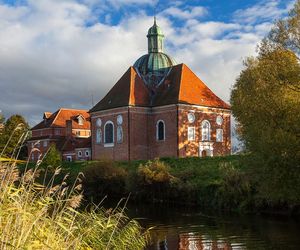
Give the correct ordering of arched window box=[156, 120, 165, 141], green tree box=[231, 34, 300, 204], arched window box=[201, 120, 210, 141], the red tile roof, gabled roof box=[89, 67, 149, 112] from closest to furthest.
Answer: green tree box=[231, 34, 300, 204], arched window box=[156, 120, 165, 141], gabled roof box=[89, 67, 149, 112], arched window box=[201, 120, 210, 141], the red tile roof

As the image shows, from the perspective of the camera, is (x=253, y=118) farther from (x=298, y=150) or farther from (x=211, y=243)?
(x=211, y=243)

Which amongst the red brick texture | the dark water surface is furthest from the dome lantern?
the dark water surface

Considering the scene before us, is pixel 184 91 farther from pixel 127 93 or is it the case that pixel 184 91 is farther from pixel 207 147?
pixel 207 147

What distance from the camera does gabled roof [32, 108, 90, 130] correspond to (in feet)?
222

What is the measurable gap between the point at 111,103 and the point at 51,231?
143 feet

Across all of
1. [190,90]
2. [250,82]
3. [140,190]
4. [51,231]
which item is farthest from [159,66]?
[51,231]

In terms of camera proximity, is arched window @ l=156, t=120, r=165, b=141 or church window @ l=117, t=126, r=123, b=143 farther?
church window @ l=117, t=126, r=123, b=143

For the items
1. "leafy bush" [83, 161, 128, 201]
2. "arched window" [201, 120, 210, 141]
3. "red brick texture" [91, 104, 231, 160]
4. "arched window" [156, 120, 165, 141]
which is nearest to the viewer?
"leafy bush" [83, 161, 128, 201]

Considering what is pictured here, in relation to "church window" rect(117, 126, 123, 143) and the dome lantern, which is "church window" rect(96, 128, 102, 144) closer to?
"church window" rect(117, 126, 123, 143)

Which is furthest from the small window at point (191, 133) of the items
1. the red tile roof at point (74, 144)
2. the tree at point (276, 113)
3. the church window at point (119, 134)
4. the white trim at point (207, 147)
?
the tree at point (276, 113)

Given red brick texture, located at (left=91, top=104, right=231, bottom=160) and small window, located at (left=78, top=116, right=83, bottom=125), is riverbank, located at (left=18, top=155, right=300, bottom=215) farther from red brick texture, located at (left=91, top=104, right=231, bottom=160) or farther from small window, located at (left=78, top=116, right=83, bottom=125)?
small window, located at (left=78, top=116, right=83, bottom=125)

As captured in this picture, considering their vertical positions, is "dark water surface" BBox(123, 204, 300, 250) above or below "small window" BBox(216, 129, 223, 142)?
below

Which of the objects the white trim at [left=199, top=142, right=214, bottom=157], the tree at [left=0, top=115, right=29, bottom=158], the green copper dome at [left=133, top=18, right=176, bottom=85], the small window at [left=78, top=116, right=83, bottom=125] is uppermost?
the green copper dome at [left=133, top=18, right=176, bottom=85]

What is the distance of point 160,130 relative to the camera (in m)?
48.2
